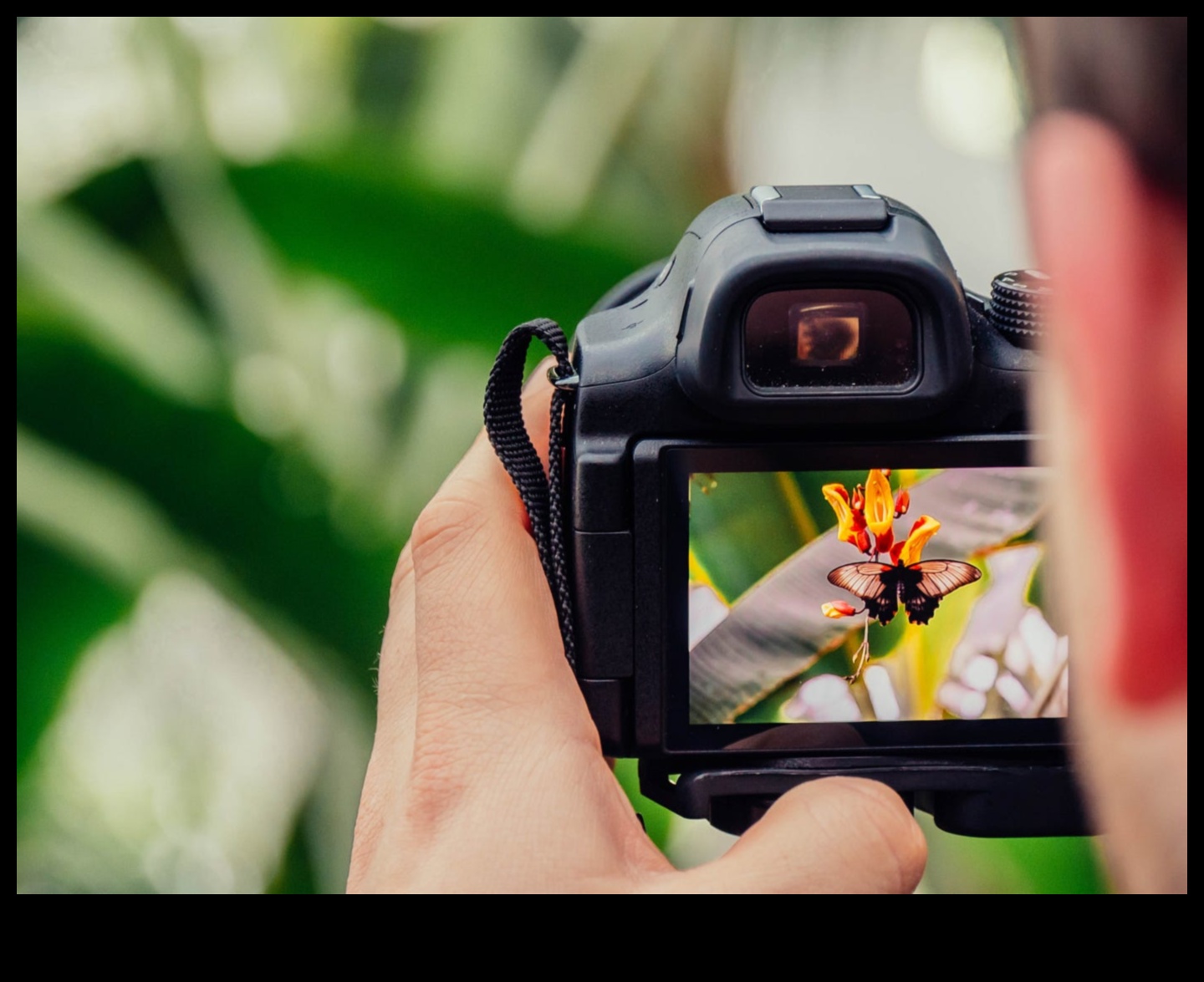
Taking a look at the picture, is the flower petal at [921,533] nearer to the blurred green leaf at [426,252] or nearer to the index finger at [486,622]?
the index finger at [486,622]

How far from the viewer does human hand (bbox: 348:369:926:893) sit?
51 centimetres

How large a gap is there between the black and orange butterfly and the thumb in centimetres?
10

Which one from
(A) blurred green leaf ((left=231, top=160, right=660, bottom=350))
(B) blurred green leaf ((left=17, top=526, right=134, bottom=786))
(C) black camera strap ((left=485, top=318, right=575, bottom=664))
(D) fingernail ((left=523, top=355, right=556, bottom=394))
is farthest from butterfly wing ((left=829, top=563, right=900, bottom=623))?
(B) blurred green leaf ((left=17, top=526, right=134, bottom=786))

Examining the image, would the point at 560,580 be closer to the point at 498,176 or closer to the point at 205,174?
the point at 498,176

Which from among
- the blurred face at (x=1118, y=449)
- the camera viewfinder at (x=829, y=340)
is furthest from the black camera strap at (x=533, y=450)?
the blurred face at (x=1118, y=449)

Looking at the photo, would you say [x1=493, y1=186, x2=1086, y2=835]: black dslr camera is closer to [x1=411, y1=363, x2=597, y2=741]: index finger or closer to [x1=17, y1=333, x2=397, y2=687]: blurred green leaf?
[x1=411, y1=363, x2=597, y2=741]: index finger

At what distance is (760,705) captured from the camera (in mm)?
580

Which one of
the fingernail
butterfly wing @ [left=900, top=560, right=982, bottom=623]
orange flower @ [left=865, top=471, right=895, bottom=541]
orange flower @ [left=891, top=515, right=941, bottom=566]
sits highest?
the fingernail

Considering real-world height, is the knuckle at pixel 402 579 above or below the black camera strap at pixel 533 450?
below

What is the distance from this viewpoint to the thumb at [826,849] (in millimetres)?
500

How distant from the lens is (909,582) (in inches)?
22.3

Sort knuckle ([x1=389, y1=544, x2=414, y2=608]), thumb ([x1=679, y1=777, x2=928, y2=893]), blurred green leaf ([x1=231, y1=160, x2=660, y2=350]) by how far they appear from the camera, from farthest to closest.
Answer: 1. blurred green leaf ([x1=231, y1=160, x2=660, y2=350])
2. knuckle ([x1=389, y1=544, x2=414, y2=608])
3. thumb ([x1=679, y1=777, x2=928, y2=893])

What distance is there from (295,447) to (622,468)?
52 centimetres

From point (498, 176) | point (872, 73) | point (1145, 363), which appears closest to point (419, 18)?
point (498, 176)
